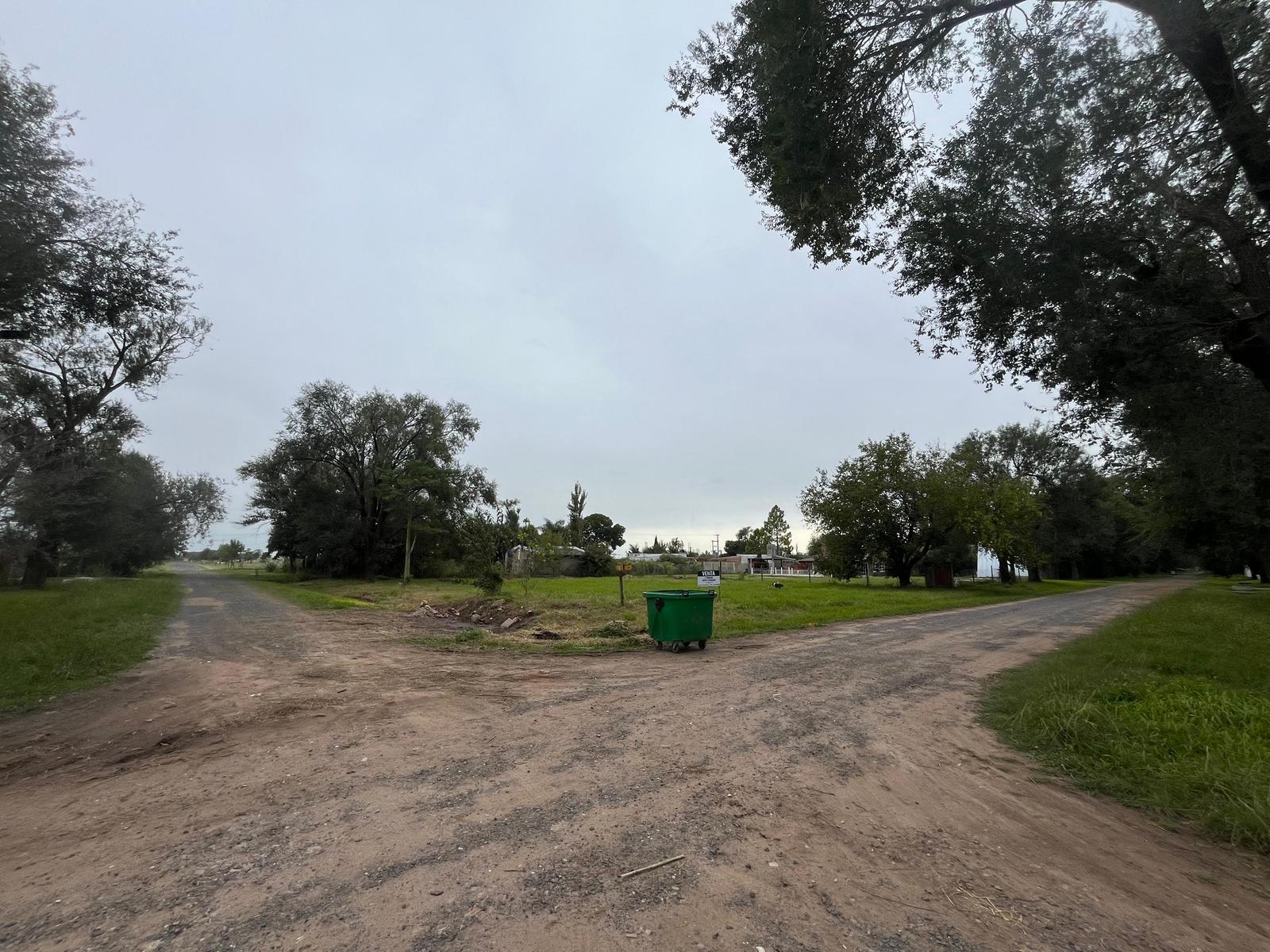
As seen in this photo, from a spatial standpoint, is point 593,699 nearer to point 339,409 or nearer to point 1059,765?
point 1059,765

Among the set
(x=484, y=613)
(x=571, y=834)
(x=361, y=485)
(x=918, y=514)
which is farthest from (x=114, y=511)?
(x=918, y=514)

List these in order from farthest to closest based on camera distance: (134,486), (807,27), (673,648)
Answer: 1. (134,486)
2. (673,648)
3. (807,27)

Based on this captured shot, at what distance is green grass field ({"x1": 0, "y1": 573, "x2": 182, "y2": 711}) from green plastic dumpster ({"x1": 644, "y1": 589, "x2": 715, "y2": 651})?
838 centimetres

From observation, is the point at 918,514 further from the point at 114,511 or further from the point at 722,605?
the point at 114,511

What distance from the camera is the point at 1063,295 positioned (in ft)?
25.3

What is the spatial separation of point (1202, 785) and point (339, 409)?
48.1 metres

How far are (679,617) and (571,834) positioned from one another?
24.5 ft

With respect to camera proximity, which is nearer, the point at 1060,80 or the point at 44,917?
the point at 44,917

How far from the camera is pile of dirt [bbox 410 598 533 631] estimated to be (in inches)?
638

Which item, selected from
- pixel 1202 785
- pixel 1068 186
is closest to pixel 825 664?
pixel 1202 785

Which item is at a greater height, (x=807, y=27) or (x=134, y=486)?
(x=807, y=27)

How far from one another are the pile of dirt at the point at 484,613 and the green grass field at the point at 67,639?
7.05 m

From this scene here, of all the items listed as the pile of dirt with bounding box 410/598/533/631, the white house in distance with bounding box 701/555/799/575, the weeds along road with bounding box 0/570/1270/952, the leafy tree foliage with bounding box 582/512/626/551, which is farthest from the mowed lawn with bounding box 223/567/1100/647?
the leafy tree foliage with bounding box 582/512/626/551

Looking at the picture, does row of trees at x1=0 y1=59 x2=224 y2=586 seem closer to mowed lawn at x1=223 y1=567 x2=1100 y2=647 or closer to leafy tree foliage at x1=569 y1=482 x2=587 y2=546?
mowed lawn at x1=223 y1=567 x2=1100 y2=647
